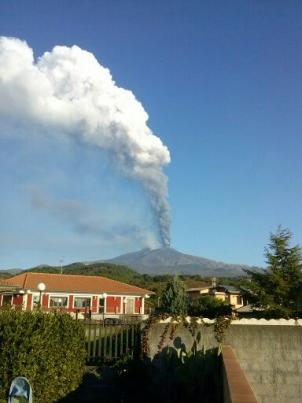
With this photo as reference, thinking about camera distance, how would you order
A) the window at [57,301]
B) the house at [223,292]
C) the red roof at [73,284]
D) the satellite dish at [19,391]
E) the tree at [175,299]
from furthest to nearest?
1. the house at [223,292]
2. the red roof at [73,284]
3. the window at [57,301]
4. the tree at [175,299]
5. the satellite dish at [19,391]

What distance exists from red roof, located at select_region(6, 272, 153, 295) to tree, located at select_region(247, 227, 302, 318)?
3966cm

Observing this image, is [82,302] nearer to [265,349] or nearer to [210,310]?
[210,310]

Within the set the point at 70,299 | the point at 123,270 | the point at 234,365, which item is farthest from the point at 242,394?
the point at 123,270

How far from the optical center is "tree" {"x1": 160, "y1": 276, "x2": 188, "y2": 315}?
15602mm

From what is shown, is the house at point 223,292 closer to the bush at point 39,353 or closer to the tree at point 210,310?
the tree at point 210,310

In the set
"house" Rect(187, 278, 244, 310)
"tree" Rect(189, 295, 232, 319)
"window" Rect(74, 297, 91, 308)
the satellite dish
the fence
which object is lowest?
the satellite dish

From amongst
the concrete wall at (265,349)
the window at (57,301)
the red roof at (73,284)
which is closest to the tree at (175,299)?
the concrete wall at (265,349)

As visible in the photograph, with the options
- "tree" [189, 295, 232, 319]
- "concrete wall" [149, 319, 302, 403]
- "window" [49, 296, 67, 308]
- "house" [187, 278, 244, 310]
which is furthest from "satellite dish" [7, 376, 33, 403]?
"house" [187, 278, 244, 310]

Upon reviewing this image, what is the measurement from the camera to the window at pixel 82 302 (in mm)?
58250

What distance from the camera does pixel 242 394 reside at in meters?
5.00

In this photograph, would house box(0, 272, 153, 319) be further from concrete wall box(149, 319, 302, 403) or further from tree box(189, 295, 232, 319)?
concrete wall box(149, 319, 302, 403)

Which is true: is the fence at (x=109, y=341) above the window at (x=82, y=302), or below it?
below

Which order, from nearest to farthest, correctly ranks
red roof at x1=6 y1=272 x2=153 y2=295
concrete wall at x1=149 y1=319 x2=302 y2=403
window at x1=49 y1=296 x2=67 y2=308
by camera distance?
concrete wall at x1=149 y1=319 x2=302 y2=403 → window at x1=49 y1=296 x2=67 y2=308 → red roof at x1=6 y1=272 x2=153 y2=295

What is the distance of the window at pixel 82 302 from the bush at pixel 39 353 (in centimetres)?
4943
